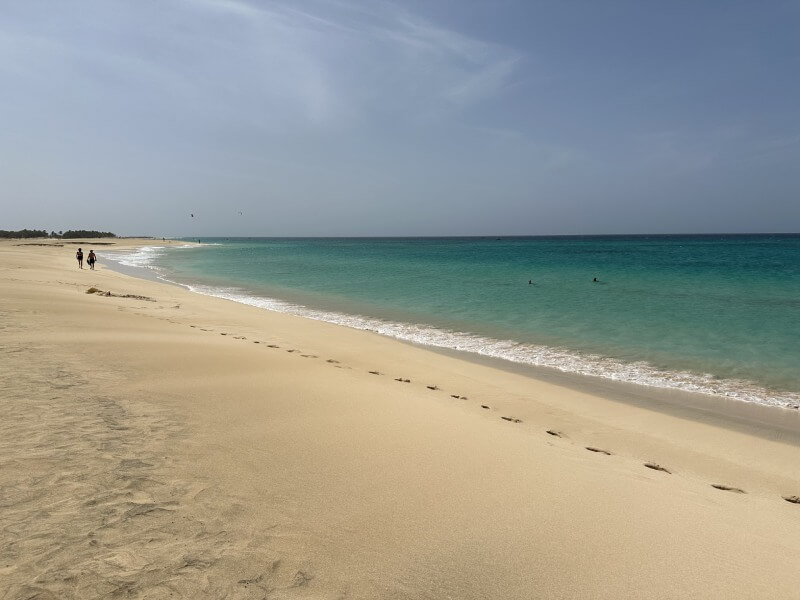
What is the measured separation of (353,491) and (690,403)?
738cm

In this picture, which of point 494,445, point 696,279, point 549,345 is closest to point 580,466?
point 494,445

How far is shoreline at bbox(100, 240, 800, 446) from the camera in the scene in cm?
732

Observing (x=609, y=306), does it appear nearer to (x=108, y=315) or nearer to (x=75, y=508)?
(x=108, y=315)

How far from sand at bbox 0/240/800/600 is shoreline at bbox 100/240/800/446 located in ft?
0.90

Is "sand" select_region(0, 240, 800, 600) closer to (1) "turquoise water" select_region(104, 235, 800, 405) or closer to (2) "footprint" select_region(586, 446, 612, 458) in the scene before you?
(2) "footprint" select_region(586, 446, 612, 458)

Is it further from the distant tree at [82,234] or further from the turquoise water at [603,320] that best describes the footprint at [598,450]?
the distant tree at [82,234]

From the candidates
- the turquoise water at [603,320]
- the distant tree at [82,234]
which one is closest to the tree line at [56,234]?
the distant tree at [82,234]

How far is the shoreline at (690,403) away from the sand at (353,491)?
27 cm

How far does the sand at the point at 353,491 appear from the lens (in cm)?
272

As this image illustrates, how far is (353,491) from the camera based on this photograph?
12.3ft

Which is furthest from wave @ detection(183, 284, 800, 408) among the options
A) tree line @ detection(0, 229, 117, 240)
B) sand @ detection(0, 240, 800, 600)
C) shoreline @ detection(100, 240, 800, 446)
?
tree line @ detection(0, 229, 117, 240)

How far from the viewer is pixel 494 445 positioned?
5.07 metres

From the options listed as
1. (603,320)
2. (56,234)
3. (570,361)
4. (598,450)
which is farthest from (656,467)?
(56,234)

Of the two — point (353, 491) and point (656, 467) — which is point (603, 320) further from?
point (353, 491)
